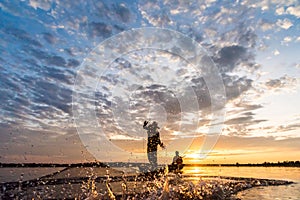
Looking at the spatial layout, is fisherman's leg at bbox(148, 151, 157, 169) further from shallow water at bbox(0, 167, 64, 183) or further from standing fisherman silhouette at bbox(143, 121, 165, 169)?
shallow water at bbox(0, 167, 64, 183)

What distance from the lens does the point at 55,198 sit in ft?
49.4

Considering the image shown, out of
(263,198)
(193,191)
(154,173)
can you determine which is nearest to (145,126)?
(154,173)

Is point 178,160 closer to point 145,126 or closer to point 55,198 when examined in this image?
point 145,126

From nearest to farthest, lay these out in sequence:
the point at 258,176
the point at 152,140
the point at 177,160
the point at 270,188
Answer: the point at 270,188
the point at 152,140
the point at 177,160
the point at 258,176

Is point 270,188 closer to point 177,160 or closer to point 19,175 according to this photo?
point 177,160

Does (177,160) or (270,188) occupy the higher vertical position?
(177,160)

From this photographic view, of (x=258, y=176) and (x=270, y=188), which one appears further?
(x=258, y=176)

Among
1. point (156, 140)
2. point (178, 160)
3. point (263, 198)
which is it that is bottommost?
point (263, 198)

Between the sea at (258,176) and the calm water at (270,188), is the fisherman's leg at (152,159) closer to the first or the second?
the sea at (258,176)

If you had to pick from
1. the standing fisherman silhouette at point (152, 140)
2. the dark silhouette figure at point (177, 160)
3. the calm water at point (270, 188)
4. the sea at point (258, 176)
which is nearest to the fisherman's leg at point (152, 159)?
the standing fisherman silhouette at point (152, 140)

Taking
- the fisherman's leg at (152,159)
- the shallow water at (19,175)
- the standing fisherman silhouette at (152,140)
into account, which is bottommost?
the shallow water at (19,175)

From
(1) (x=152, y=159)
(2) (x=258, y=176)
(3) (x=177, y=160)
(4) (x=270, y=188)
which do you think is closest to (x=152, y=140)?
(1) (x=152, y=159)

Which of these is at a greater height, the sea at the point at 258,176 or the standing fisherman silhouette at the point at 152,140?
the standing fisherman silhouette at the point at 152,140

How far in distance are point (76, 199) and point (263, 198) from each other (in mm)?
10587
